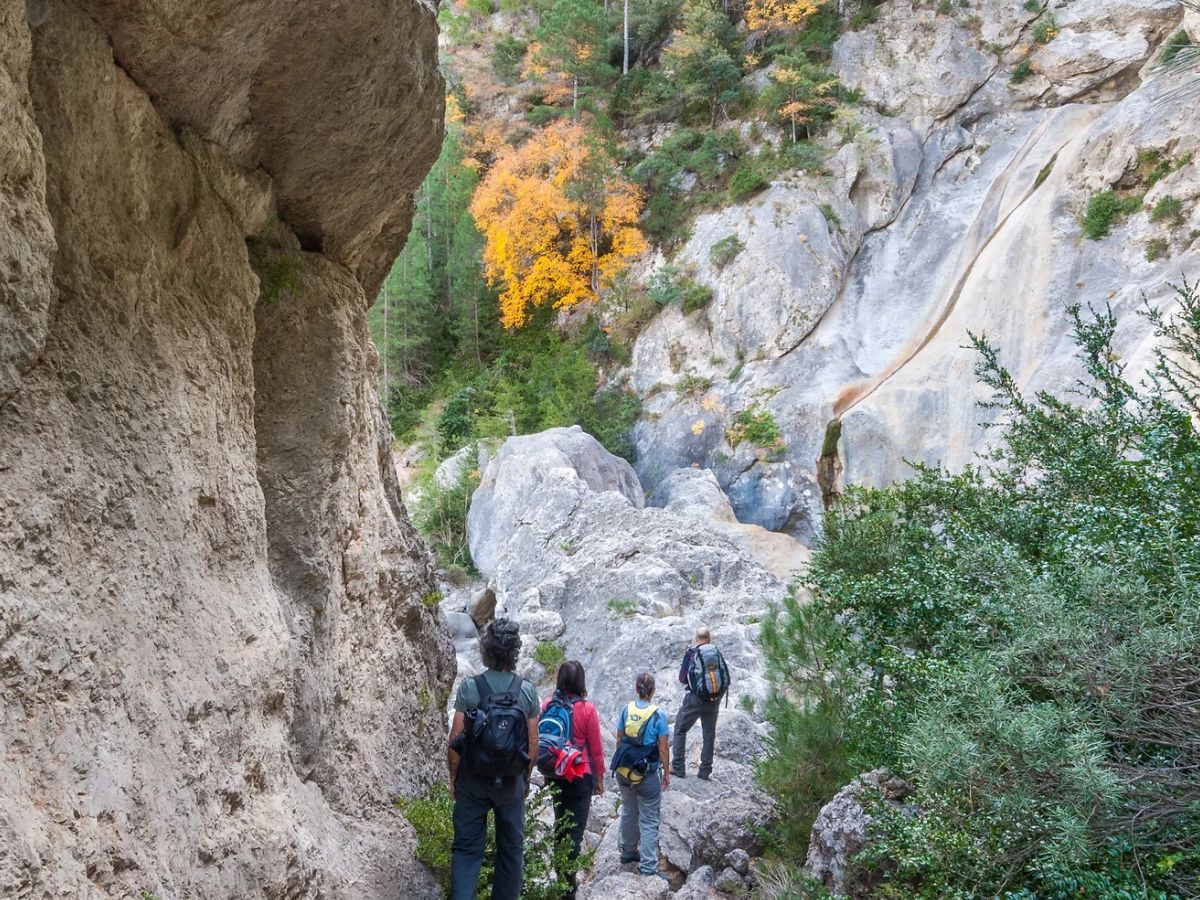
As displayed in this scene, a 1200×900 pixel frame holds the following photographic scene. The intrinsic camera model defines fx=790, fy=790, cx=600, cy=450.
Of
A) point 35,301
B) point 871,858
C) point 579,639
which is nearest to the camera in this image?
point 35,301

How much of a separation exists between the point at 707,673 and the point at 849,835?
2741 millimetres

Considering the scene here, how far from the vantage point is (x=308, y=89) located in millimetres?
3828

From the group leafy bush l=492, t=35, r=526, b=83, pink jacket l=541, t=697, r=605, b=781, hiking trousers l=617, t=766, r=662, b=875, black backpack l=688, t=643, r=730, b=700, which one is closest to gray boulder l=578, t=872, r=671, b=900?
hiking trousers l=617, t=766, r=662, b=875

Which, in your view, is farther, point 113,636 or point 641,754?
point 641,754

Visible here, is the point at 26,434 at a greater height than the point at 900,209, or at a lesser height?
lesser

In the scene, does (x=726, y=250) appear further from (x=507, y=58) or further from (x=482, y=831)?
(x=482, y=831)

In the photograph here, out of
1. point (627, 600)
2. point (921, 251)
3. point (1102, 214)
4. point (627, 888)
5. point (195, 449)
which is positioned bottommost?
point (627, 888)

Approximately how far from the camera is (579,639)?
11.9 m

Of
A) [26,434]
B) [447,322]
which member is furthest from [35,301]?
[447,322]

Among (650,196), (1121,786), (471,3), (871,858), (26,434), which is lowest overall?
(871,858)

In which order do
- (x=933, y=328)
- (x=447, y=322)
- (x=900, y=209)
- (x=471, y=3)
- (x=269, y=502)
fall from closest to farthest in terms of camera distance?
(x=269, y=502) < (x=933, y=328) < (x=900, y=209) < (x=447, y=322) < (x=471, y=3)

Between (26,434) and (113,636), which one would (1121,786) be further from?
(26,434)

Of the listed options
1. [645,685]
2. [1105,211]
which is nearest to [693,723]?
[645,685]

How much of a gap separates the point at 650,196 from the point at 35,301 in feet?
78.5
